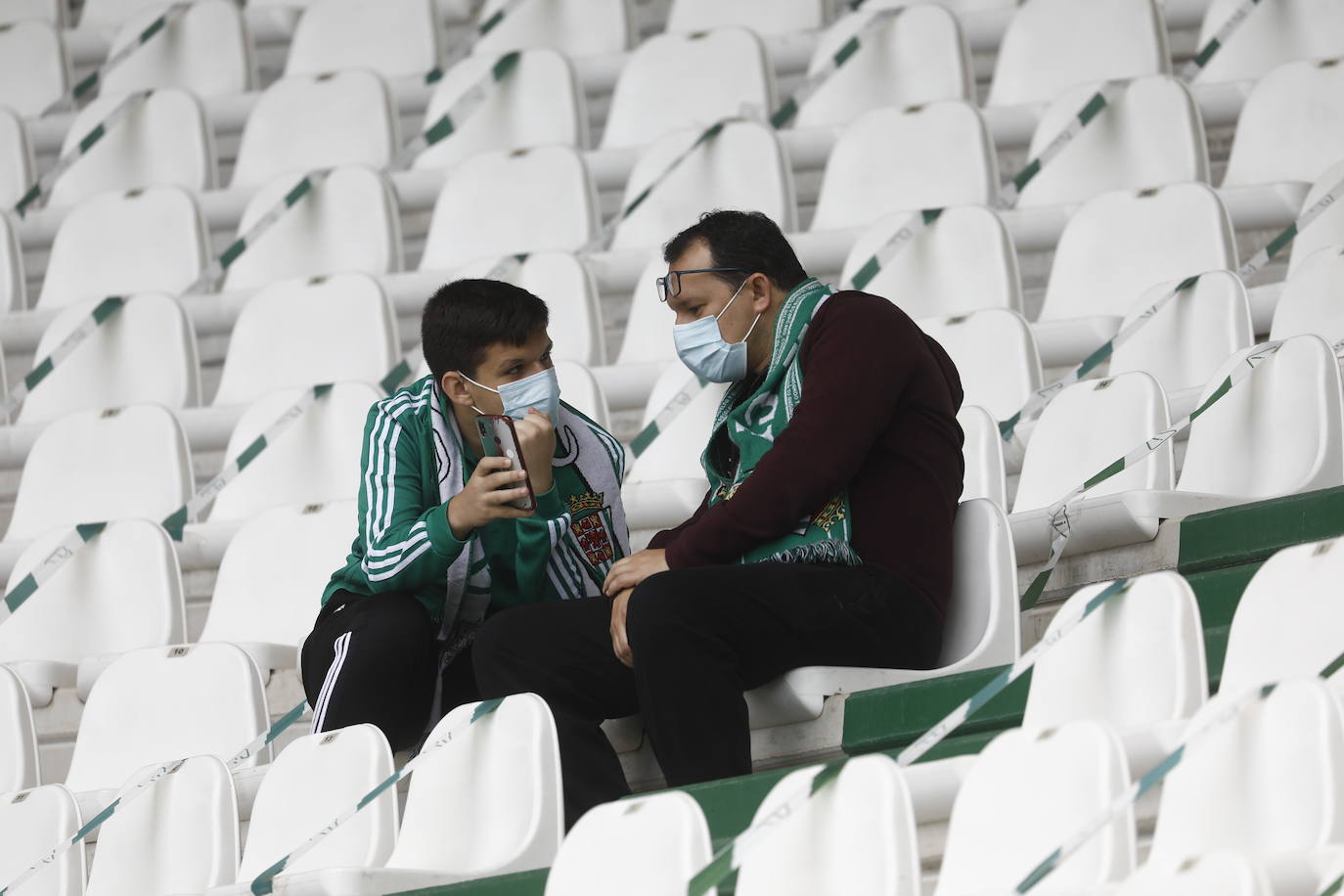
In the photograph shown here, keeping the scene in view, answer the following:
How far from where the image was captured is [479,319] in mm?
2438

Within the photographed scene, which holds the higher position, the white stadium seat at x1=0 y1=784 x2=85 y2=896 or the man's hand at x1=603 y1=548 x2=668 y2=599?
the man's hand at x1=603 y1=548 x2=668 y2=599

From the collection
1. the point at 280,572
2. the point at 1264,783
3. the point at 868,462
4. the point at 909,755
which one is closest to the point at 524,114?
the point at 280,572

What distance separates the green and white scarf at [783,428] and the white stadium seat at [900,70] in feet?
6.98

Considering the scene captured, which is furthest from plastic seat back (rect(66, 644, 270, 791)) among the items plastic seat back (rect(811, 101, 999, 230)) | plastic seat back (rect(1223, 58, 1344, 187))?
plastic seat back (rect(1223, 58, 1344, 187))

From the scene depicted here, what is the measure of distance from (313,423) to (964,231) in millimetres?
1179

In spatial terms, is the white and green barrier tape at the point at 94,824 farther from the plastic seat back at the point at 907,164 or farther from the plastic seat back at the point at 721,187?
the plastic seat back at the point at 907,164

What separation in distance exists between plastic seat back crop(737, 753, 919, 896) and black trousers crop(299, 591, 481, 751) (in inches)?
32.8

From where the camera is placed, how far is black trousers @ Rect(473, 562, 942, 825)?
6.63 ft

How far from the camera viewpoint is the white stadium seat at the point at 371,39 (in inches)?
206

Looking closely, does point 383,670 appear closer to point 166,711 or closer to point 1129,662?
point 166,711

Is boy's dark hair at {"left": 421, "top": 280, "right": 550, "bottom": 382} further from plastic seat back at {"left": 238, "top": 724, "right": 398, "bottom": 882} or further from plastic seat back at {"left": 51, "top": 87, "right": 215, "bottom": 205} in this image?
plastic seat back at {"left": 51, "top": 87, "right": 215, "bottom": 205}

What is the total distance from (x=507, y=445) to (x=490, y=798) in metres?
0.50

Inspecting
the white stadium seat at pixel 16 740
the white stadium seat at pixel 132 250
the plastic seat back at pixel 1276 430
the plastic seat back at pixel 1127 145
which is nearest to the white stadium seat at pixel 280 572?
the white stadium seat at pixel 16 740

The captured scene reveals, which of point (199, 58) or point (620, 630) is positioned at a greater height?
point (199, 58)
